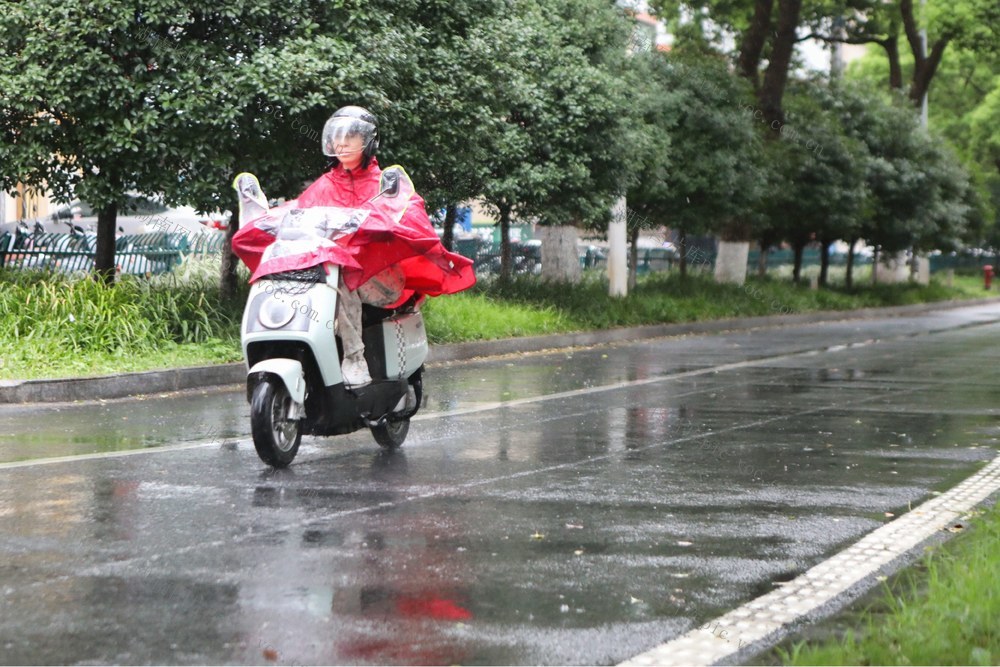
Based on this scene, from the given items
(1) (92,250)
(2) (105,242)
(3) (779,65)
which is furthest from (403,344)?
(3) (779,65)

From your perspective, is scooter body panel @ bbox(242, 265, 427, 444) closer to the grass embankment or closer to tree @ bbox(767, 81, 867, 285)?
the grass embankment

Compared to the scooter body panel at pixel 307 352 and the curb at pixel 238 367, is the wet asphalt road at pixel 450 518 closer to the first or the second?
the scooter body panel at pixel 307 352

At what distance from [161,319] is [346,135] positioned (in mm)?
7194

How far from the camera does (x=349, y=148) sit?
29.2 feet

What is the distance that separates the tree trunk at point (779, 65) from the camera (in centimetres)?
3269

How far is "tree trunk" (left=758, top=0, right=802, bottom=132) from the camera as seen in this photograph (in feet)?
107

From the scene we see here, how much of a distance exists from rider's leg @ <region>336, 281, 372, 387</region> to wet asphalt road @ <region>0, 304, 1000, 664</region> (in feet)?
1.88

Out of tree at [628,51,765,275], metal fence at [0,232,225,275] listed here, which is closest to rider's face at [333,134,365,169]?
metal fence at [0,232,225,275]

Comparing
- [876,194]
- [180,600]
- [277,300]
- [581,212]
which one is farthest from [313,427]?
[876,194]

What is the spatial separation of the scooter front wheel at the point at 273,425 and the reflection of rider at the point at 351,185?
418 millimetres

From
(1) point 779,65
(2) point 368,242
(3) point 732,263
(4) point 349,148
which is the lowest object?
(3) point 732,263

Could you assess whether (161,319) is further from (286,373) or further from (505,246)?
(505,246)

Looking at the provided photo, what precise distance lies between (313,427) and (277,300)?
32.7 inches

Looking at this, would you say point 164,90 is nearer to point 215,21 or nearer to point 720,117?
point 215,21
